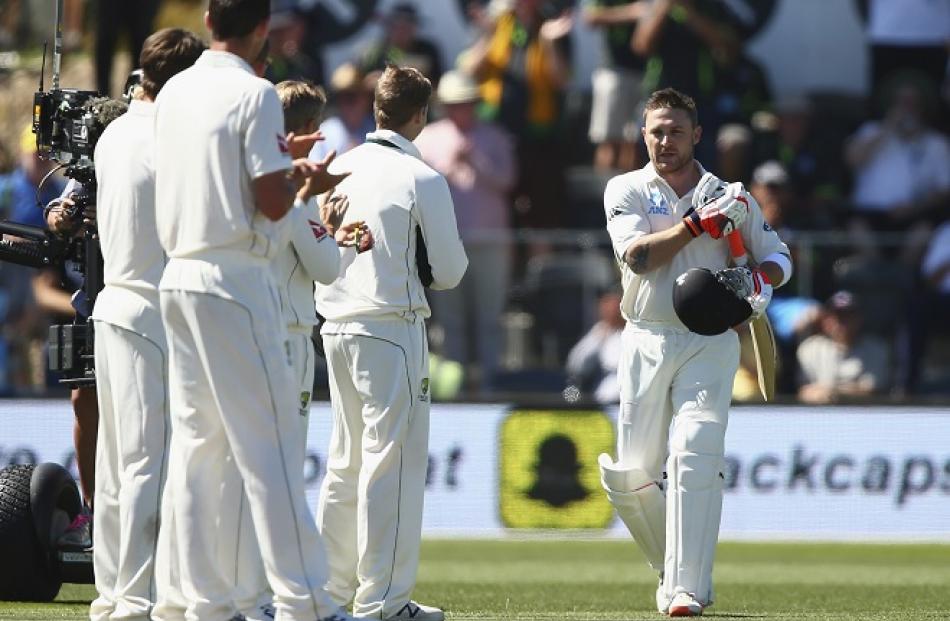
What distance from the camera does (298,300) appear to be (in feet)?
25.8

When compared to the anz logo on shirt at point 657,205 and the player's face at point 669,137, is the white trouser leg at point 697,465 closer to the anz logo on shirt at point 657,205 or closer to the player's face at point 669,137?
the anz logo on shirt at point 657,205

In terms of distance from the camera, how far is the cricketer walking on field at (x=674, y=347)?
8688mm

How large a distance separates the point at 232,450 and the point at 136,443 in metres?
0.71

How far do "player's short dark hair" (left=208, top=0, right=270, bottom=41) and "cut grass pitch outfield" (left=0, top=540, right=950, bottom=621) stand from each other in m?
3.05

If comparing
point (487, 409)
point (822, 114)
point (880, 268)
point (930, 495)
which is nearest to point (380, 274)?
point (487, 409)

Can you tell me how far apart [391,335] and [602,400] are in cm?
718

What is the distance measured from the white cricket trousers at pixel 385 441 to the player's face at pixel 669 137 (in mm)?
1504

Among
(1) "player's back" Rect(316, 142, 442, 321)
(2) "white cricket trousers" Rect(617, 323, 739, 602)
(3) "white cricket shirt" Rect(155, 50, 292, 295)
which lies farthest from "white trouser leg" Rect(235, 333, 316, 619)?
(2) "white cricket trousers" Rect(617, 323, 739, 602)

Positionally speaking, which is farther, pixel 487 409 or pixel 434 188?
pixel 487 409

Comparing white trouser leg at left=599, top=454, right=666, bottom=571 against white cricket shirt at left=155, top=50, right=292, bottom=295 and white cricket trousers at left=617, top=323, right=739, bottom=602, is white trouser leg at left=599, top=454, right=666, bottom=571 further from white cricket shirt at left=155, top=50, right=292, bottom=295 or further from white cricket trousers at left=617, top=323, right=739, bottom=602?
white cricket shirt at left=155, top=50, right=292, bottom=295

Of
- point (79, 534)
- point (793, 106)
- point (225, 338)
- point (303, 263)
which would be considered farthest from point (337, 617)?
point (793, 106)

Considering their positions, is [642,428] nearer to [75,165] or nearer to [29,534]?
[75,165]

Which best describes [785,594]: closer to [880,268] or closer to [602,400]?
[602,400]

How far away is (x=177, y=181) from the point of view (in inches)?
255
